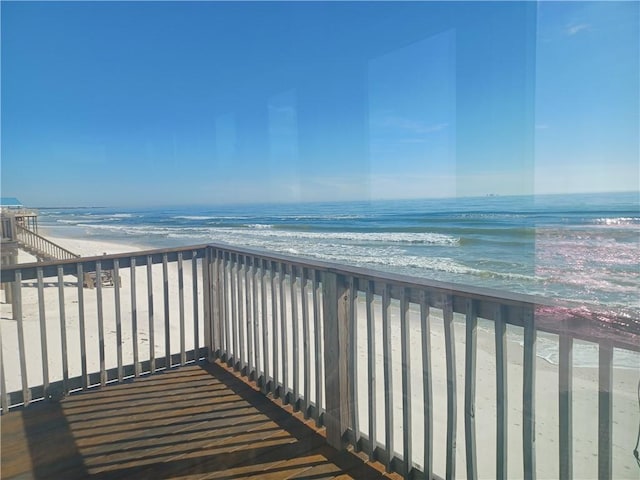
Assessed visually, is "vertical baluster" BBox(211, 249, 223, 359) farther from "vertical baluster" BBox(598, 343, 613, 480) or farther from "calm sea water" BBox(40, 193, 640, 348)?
"vertical baluster" BBox(598, 343, 613, 480)

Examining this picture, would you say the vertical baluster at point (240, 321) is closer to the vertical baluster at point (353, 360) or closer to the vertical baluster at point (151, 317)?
the vertical baluster at point (151, 317)

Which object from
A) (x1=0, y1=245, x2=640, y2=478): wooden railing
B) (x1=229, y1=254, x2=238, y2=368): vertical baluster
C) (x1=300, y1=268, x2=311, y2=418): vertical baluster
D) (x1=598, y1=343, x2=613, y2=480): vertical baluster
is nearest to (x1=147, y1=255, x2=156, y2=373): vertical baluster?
(x1=0, y1=245, x2=640, y2=478): wooden railing

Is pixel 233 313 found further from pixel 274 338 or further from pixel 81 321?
pixel 81 321

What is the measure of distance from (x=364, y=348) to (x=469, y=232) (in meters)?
3.14

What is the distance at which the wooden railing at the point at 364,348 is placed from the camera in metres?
1.02

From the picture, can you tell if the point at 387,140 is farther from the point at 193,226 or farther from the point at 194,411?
the point at 194,411

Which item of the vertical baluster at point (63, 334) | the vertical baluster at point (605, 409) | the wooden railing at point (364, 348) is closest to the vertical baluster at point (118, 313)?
the wooden railing at point (364, 348)

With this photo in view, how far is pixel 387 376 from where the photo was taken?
4.82 feet

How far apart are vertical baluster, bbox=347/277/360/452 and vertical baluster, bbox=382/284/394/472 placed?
123 mm

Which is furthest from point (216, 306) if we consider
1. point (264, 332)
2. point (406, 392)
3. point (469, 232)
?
point (469, 232)

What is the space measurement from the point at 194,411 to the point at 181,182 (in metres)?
1.33

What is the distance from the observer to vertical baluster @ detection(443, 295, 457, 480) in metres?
1.20

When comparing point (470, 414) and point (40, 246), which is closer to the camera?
point (470, 414)

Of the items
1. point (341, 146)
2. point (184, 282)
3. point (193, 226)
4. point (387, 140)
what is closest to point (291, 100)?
point (341, 146)
